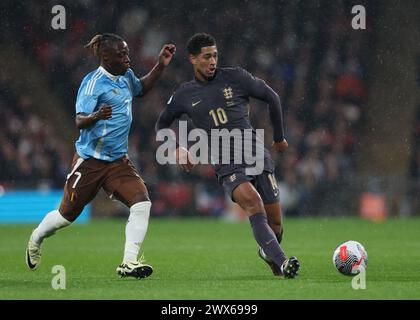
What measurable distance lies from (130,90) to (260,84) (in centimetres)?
122

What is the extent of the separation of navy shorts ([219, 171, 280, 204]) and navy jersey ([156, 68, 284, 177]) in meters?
0.08

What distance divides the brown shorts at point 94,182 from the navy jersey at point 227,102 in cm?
79

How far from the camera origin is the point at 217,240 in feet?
47.5

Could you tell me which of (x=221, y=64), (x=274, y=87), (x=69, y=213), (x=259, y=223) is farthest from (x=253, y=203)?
(x=221, y=64)

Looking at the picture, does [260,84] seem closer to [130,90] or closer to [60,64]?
[130,90]

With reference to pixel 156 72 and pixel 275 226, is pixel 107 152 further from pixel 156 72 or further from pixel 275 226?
pixel 275 226

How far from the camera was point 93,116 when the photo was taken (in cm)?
859

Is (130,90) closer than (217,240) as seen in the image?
Yes

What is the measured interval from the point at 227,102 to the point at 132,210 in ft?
4.25

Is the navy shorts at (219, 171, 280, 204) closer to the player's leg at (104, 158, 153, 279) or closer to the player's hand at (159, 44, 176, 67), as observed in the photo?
the player's leg at (104, 158, 153, 279)

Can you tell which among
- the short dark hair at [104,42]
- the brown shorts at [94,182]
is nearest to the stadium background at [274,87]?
the brown shorts at [94,182]

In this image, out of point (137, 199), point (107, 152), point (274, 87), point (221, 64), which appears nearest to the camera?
point (137, 199)
